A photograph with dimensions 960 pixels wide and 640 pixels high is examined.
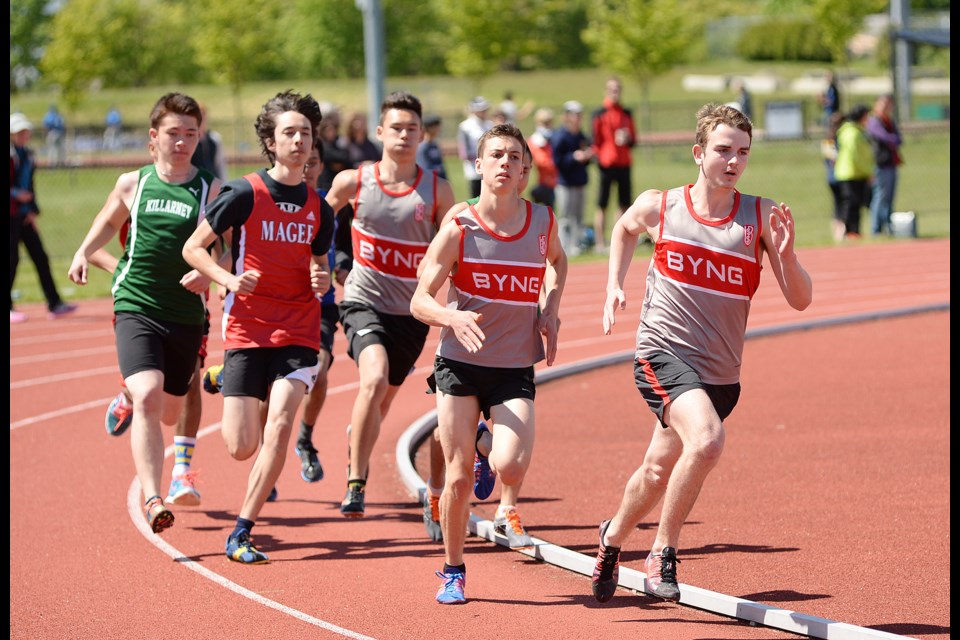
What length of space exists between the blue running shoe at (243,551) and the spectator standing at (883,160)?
53.9 ft

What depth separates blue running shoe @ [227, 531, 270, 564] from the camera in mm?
6883

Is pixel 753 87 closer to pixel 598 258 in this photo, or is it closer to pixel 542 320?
pixel 598 258

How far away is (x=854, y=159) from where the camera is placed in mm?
20953

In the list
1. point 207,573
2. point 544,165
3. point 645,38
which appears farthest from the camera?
point 645,38

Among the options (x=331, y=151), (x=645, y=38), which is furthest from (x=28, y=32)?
(x=331, y=151)

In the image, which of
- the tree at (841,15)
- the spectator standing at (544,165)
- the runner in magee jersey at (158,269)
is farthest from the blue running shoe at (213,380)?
the tree at (841,15)

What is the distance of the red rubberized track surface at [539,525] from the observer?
6.02 metres

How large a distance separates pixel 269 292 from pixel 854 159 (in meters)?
15.4

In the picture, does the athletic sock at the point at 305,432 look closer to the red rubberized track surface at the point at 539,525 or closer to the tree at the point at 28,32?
the red rubberized track surface at the point at 539,525

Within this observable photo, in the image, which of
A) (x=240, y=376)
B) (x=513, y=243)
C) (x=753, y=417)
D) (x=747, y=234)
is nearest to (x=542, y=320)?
(x=513, y=243)

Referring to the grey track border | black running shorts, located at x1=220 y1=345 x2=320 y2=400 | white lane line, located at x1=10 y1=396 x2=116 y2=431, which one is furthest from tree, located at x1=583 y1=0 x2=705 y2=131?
black running shorts, located at x1=220 y1=345 x2=320 y2=400

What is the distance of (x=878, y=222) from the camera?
22.1m

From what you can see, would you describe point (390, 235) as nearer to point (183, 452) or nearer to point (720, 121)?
point (183, 452)

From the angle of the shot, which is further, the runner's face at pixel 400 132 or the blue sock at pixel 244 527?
the runner's face at pixel 400 132
